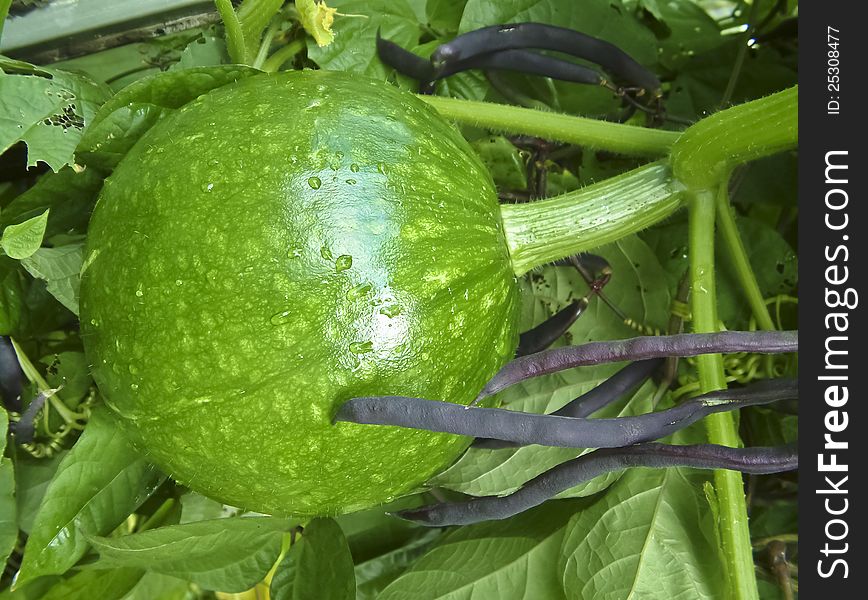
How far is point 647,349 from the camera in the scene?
74 cm

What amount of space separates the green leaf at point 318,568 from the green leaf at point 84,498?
0.70 ft

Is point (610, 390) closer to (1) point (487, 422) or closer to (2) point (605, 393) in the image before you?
(2) point (605, 393)

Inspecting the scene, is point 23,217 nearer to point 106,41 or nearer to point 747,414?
point 106,41

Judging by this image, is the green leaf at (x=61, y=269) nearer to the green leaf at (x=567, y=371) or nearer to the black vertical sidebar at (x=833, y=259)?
the green leaf at (x=567, y=371)

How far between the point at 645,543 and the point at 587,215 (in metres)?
0.41

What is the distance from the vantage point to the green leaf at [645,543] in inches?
36.3

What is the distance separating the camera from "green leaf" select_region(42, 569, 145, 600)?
104 centimetres

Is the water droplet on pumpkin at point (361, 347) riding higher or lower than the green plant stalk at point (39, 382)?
higher

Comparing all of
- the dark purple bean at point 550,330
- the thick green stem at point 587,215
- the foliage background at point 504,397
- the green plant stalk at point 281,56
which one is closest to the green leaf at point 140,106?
the foliage background at point 504,397

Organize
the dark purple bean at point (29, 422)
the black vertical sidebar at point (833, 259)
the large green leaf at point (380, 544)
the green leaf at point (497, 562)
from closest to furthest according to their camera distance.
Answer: the black vertical sidebar at point (833, 259) → the dark purple bean at point (29, 422) → the green leaf at point (497, 562) → the large green leaf at point (380, 544)

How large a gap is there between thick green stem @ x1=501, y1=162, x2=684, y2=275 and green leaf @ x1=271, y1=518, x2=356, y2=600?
1.32 ft

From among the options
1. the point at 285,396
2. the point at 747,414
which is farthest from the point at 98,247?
the point at 747,414

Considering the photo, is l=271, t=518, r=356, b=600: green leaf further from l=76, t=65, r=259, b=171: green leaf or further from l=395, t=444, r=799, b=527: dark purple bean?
l=76, t=65, r=259, b=171: green leaf

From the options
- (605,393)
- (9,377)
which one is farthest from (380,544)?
(9,377)
